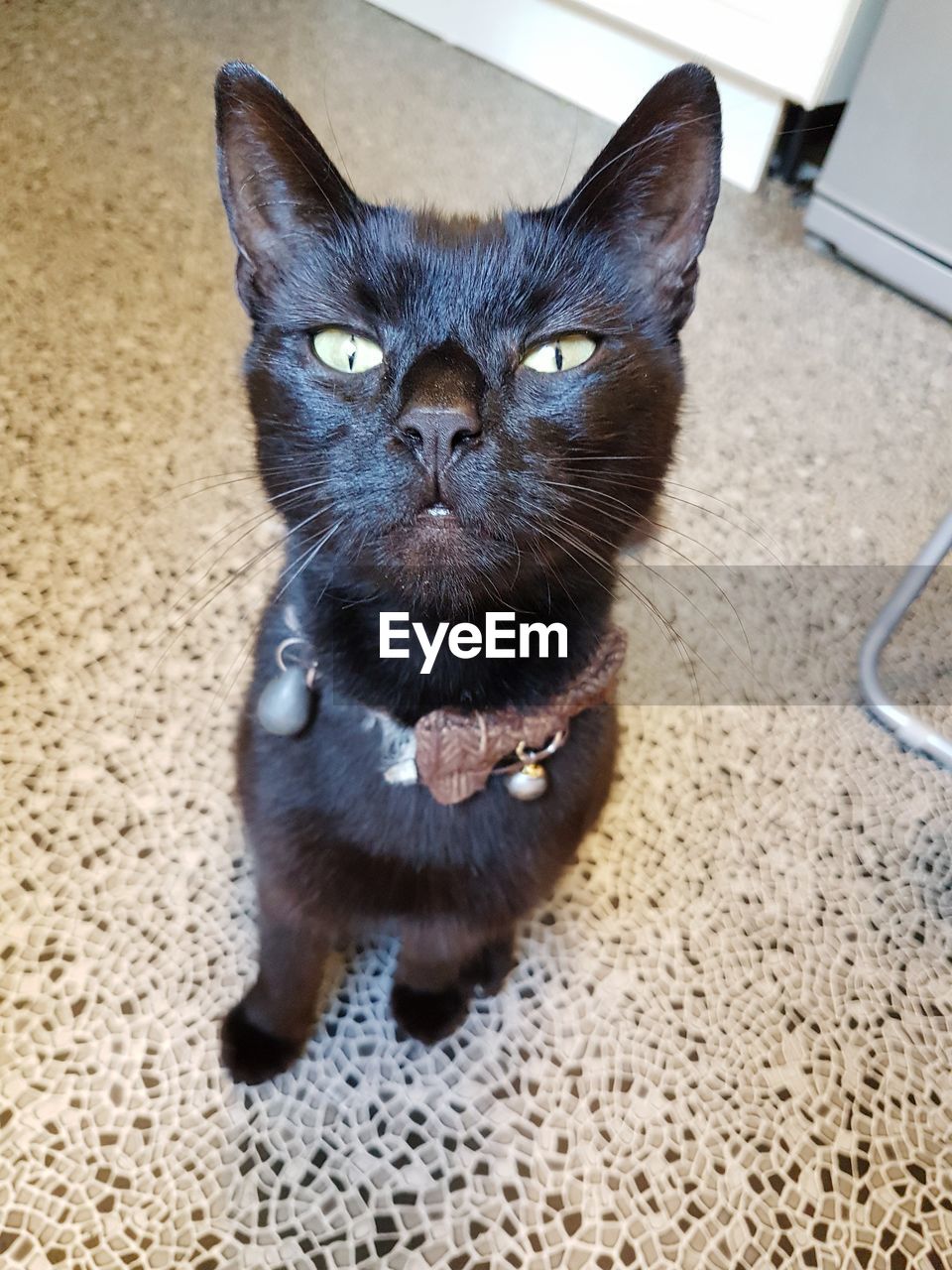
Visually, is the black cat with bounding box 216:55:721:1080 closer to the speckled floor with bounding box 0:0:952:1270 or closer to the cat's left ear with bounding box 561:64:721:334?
the cat's left ear with bounding box 561:64:721:334

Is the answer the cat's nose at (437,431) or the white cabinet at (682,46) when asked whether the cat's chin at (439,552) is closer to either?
the cat's nose at (437,431)

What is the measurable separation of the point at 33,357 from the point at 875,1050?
1327mm

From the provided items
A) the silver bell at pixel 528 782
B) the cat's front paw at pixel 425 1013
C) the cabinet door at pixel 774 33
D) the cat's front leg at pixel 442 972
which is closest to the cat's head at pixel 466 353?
the silver bell at pixel 528 782

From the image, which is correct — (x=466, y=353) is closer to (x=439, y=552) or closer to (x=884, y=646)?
(x=439, y=552)

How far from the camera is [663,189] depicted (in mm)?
627

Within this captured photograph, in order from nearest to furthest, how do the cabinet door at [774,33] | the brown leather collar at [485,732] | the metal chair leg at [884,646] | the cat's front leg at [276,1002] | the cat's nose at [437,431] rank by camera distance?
the cat's nose at [437,431]
the brown leather collar at [485,732]
the cat's front leg at [276,1002]
the metal chair leg at [884,646]
the cabinet door at [774,33]

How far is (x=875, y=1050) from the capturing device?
90 centimetres

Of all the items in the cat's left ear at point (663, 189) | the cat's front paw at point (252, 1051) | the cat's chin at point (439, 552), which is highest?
the cat's left ear at point (663, 189)

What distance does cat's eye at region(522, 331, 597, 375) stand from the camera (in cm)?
59

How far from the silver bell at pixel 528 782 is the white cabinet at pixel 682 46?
1402mm

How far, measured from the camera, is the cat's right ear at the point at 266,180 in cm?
59

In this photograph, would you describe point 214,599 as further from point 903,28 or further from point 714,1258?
point 903,28

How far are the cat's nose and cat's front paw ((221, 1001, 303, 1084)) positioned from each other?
1.73 feet

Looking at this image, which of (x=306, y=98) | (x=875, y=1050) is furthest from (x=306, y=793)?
(x=306, y=98)
